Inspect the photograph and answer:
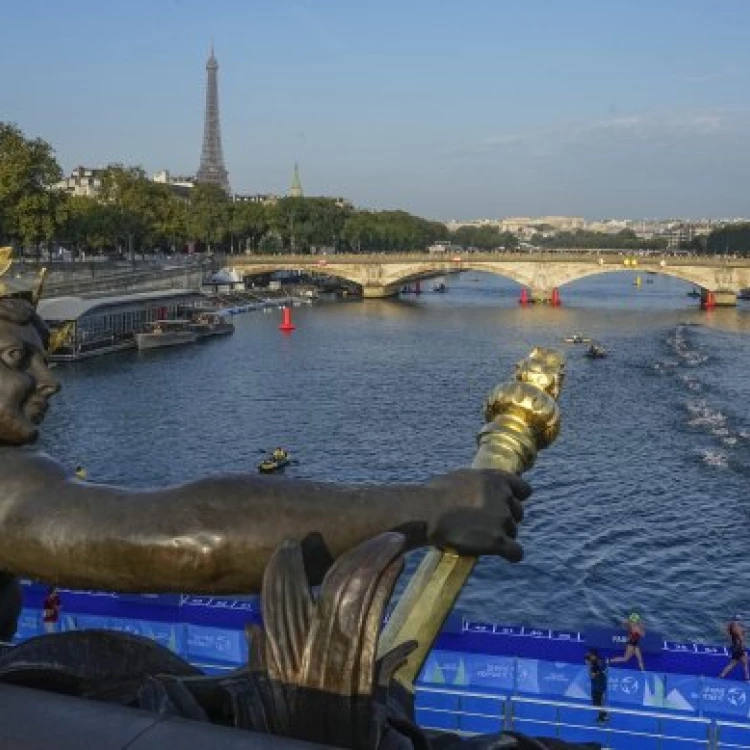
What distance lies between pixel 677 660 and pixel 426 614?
9436mm

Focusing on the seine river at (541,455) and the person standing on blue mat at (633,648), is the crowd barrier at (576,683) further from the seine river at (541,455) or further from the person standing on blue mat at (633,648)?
the seine river at (541,455)

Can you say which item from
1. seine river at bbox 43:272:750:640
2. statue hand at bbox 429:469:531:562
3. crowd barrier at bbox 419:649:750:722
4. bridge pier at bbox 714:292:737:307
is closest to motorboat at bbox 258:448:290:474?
seine river at bbox 43:272:750:640

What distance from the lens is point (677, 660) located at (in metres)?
11.2

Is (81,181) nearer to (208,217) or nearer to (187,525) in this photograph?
(208,217)

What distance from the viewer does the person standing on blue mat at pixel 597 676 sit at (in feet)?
31.3

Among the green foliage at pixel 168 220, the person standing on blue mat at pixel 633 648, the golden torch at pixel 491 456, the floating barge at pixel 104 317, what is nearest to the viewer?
the golden torch at pixel 491 456

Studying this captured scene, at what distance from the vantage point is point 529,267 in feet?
248

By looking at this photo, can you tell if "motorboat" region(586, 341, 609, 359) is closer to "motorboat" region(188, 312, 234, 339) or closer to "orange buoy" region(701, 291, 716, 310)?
"motorboat" region(188, 312, 234, 339)

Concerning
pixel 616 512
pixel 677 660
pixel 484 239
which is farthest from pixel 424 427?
pixel 484 239

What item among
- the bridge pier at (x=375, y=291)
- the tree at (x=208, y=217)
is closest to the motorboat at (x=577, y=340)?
the bridge pier at (x=375, y=291)

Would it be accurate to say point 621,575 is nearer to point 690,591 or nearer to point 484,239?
point 690,591

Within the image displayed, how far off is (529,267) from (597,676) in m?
67.4

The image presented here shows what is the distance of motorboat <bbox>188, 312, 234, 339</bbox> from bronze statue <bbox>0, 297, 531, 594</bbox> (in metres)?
48.2

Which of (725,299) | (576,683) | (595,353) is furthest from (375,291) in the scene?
(576,683)
